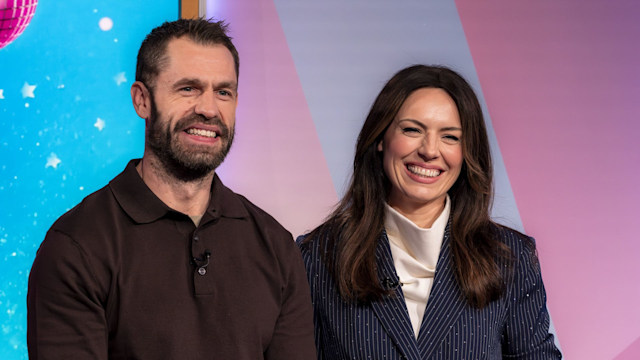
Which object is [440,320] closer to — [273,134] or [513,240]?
[513,240]

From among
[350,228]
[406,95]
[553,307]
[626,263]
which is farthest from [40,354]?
[626,263]

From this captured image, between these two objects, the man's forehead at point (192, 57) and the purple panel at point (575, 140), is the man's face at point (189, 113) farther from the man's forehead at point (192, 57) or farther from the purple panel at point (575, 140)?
the purple panel at point (575, 140)

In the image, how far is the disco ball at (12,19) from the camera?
2.82 metres

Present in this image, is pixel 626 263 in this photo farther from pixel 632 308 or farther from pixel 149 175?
pixel 149 175

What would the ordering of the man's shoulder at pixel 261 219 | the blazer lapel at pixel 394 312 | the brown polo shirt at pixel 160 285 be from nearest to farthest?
the brown polo shirt at pixel 160 285
the man's shoulder at pixel 261 219
the blazer lapel at pixel 394 312

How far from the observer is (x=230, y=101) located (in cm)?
186

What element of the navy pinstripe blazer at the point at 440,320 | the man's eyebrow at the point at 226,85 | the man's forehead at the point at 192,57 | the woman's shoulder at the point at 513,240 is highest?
the man's forehead at the point at 192,57

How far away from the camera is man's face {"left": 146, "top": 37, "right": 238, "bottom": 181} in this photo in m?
1.77

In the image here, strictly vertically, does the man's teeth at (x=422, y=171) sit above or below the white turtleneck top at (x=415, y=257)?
above

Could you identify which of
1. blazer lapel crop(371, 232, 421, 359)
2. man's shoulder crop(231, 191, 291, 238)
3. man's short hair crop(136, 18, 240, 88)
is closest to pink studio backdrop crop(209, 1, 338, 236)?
blazer lapel crop(371, 232, 421, 359)

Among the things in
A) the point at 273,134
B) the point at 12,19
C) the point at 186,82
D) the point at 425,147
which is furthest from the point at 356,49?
the point at 186,82

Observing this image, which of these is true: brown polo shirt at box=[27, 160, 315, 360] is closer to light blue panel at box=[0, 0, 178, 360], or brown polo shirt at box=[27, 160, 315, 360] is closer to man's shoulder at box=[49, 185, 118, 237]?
man's shoulder at box=[49, 185, 118, 237]

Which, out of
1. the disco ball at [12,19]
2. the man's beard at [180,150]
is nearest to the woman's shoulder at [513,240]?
the man's beard at [180,150]

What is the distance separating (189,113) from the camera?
5.83 feet
